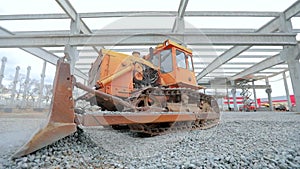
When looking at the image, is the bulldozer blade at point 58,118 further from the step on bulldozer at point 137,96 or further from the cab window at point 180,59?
the cab window at point 180,59

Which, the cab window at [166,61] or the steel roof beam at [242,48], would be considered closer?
the cab window at [166,61]

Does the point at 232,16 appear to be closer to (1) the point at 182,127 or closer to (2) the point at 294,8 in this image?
(2) the point at 294,8

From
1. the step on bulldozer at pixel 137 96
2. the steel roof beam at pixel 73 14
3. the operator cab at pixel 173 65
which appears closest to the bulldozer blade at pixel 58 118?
the step on bulldozer at pixel 137 96

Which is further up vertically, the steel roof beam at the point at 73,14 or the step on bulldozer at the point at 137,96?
the steel roof beam at the point at 73,14

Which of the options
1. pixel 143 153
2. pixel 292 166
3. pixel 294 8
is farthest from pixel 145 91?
pixel 294 8

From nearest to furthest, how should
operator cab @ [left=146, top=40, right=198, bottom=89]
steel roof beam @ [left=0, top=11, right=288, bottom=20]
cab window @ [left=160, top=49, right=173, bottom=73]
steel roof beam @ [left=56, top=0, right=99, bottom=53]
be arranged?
operator cab @ [left=146, top=40, right=198, bottom=89] < cab window @ [left=160, top=49, right=173, bottom=73] < steel roof beam @ [left=56, top=0, right=99, bottom=53] < steel roof beam @ [left=0, top=11, right=288, bottom=20]

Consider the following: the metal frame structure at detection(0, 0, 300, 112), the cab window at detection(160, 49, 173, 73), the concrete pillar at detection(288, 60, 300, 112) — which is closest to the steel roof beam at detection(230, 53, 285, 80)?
the metal frame structure at detection(0, 0, 300, 112)

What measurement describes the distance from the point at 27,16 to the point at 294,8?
42.5ft

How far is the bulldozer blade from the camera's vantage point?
5.02 feet

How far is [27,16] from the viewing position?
7.91 metres

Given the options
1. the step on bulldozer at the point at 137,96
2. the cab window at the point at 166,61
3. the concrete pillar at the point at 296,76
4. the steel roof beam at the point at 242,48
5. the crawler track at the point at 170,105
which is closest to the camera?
the step on bulldozer at the point at 137,96

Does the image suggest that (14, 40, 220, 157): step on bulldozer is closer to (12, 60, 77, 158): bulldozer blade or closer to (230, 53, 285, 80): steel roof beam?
(12, 60, 77, 158): bulldozer blade

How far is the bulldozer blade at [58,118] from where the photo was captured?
5.02ft

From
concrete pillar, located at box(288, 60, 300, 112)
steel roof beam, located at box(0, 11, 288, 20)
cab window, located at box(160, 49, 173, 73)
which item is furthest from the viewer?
steel roof beam, located at box(0, 11, 288, 20)
